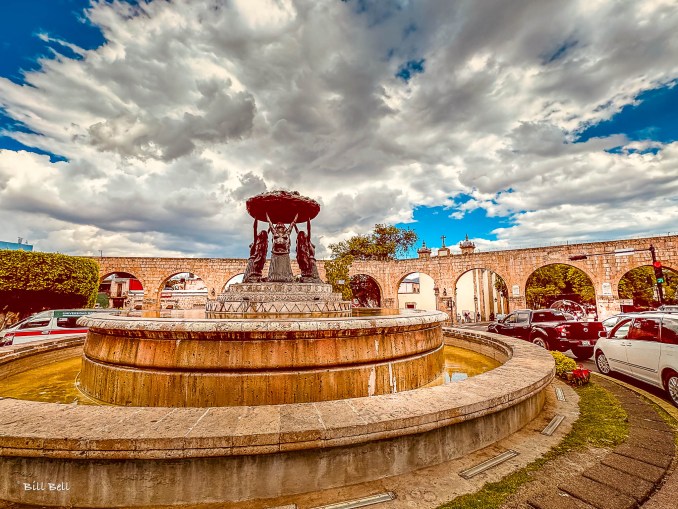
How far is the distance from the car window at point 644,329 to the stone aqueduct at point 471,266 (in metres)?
16.4

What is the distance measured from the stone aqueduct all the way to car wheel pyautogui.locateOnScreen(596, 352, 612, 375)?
15.5 meters

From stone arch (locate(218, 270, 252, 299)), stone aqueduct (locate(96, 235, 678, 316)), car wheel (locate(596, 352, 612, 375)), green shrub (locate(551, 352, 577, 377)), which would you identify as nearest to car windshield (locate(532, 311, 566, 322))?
car wheel (locate(596, 352, 612, 375))

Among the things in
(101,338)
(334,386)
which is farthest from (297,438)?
(101,338)

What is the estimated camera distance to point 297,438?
8.00ft

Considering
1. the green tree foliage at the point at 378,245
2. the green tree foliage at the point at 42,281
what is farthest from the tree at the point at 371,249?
the green tree foliage at the point at 42,281

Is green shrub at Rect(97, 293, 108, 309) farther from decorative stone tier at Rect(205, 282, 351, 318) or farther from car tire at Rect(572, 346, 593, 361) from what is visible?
car tire at Rect(572, 346, 593, 361)

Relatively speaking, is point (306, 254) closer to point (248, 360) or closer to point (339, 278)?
point (248, 360)

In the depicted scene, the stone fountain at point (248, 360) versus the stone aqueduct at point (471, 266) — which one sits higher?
the stone aqueduct at point (471, 266)

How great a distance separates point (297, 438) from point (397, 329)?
2.52 m

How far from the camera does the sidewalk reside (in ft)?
7.99

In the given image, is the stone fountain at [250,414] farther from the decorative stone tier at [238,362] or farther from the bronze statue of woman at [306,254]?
the bronze statue of woman at [306,254]

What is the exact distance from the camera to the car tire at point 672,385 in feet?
16.1

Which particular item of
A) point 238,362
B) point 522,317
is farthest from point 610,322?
point 238,362

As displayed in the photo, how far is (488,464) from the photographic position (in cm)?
294
